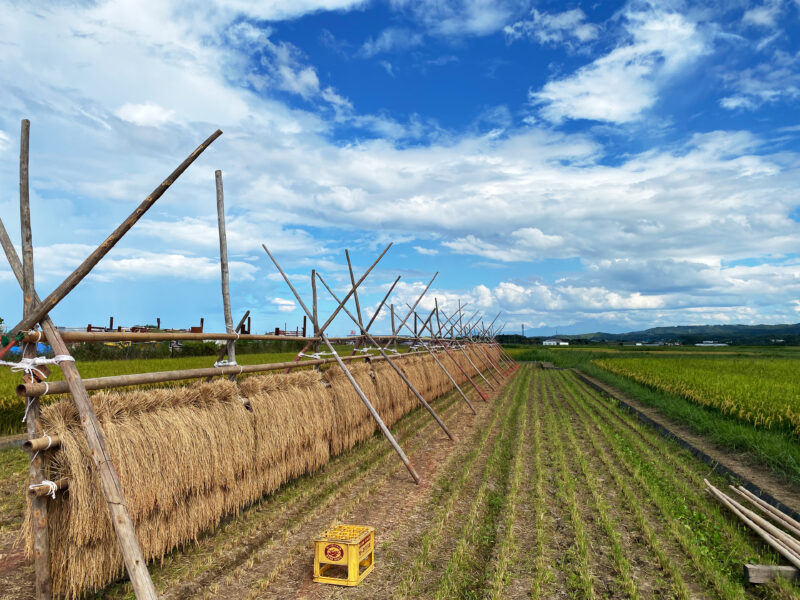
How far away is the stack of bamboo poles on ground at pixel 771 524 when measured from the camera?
5.66 m

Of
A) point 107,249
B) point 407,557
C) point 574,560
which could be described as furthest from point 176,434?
point 574,560

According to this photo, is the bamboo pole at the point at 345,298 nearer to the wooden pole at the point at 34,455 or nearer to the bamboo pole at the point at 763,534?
the wooden pole at the point at 34,455

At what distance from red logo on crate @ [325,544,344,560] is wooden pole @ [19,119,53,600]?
8.13 ft

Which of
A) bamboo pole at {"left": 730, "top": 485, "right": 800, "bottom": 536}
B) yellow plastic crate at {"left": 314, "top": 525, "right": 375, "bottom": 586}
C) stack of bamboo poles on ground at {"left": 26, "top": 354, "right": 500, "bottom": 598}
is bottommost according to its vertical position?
bamboo pole at {"left": 730, "top": 485, "right": 800, "bottom": 536}

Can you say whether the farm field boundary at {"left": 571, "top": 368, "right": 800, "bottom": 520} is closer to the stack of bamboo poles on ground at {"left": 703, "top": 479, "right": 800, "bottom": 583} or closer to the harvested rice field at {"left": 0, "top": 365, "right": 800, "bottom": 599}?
the stack of bamboo poles on ground at {"left": 703, "top": 479, "right": 800, "bottom": 583}

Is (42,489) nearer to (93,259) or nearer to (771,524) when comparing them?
(93,259)

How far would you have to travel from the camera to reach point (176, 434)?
Answer: 5637mm

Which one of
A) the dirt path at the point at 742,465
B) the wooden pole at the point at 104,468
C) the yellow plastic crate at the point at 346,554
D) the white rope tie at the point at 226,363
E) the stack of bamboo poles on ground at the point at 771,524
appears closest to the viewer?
the wooden pole at the point at 104,468

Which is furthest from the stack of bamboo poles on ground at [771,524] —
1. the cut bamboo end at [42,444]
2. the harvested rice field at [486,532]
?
the cut bamboo end at [42,444]

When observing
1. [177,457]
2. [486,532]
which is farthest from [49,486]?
[486,532]

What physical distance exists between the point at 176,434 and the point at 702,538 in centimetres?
664

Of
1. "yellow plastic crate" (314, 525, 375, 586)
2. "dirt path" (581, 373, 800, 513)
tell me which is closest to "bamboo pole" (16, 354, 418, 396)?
"yellow plastic crate" (314, 525, 375, 586)

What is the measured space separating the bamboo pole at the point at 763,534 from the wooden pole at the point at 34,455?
742 cm

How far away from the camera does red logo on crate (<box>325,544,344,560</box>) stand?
4.93 metres
